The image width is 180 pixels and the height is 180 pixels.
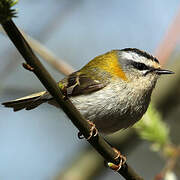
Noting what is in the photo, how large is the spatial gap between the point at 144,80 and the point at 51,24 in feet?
4.89

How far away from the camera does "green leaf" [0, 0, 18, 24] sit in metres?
1.06

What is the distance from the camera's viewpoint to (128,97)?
286cm

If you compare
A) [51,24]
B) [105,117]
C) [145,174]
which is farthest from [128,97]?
[145,174]

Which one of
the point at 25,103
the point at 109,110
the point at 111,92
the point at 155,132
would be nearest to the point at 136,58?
the point at 111,92

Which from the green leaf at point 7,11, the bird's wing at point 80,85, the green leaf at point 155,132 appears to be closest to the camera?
the green leaf at point 7,11

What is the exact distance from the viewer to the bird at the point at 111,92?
2764mm

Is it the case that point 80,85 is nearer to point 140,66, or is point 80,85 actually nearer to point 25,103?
point 25,103

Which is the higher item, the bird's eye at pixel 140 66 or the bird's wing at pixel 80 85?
the bird's wing at pixel 80 85

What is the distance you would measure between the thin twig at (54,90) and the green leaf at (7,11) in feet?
0.10

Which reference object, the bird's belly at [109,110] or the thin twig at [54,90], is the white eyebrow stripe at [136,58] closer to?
the bird's belly at [109,110]

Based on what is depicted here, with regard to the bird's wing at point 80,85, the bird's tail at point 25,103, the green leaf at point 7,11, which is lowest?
the bird's wing at point 80,85

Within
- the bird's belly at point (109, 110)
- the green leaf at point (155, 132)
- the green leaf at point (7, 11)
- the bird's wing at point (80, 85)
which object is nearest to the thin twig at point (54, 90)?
the green leaf at point (7, 11)

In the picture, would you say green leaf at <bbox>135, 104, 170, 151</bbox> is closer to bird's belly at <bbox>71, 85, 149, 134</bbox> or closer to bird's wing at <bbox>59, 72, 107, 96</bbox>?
bird's belly at <bbox>71, 85, 149, 134</bbox>

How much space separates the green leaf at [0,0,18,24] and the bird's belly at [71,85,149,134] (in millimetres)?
1728
